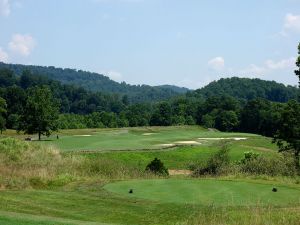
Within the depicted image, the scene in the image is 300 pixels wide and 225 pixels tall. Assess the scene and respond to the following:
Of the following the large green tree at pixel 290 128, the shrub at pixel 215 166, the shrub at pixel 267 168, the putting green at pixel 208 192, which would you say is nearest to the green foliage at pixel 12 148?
the putting green at pixel 208 192

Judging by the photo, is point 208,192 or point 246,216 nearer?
point 246,216

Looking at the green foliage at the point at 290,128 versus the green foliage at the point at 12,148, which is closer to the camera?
the green foliage at the point at 12,148

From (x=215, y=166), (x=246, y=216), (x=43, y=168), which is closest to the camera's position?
(x=246, y=216)

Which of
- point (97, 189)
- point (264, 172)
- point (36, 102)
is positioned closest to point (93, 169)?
point (97, 189)

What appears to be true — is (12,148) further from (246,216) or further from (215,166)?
(246,216)

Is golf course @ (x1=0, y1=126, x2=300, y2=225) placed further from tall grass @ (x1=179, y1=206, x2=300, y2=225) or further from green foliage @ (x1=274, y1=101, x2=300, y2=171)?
green foliage @ (x1=274, y1=101, x2=300, y2=171)

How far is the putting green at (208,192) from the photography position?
65.9 feet

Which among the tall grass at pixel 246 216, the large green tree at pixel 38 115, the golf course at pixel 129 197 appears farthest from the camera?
the large green tree at pixel 38 115

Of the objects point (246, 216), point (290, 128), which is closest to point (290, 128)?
point (290, 128)

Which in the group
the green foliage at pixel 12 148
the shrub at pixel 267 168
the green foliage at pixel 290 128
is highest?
the green foliage at pixel 290 128

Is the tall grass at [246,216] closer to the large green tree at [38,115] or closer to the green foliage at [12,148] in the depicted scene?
the green foliage at [12,148]

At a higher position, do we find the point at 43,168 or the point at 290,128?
the point at 290,128

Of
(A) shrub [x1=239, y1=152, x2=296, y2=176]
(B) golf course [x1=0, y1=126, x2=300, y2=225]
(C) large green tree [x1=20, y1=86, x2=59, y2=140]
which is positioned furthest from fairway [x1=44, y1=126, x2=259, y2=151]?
(A) shrub [x1=239, y1=152, x2=296, y2=176]

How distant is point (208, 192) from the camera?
855 inches
